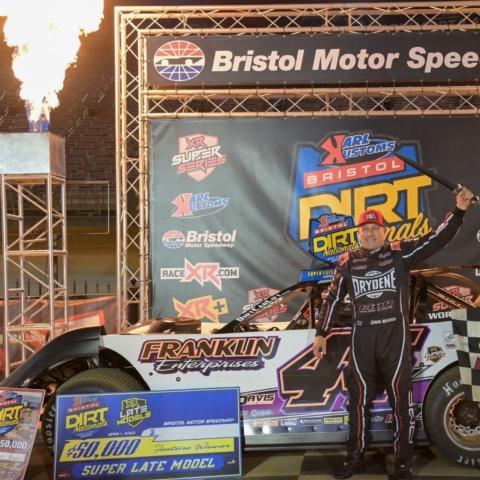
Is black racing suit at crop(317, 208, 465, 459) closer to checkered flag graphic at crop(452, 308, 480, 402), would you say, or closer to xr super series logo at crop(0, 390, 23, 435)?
checkered flag graphic at crop(452, 308, 480, 402)

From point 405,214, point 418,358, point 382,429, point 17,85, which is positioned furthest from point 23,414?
point 17,85

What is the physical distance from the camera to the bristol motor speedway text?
7840mm

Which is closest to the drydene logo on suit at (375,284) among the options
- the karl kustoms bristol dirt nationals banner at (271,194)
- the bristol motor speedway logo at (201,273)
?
the karl kustoms bristol dirt nationals banner at (271,194)

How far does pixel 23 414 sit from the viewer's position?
4477 millimetres

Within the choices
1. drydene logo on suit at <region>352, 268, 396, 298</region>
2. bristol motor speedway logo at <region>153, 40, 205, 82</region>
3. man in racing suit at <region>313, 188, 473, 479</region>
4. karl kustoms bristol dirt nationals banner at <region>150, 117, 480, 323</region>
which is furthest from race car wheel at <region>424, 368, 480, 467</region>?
bristol motor speedway logo at <region>153, 40, 205, 82</region>

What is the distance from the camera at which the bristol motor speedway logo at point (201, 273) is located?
26.4 feet

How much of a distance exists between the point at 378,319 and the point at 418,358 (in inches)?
19.4

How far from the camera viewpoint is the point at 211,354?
474 centimetres

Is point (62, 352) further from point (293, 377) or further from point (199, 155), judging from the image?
point (199, 155)

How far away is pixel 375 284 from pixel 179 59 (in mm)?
4504

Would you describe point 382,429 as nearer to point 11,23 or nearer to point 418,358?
point 418,358

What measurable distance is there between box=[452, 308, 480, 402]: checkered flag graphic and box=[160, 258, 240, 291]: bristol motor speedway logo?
153 inches

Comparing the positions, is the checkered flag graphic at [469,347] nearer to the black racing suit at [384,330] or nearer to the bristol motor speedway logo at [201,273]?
the black racing suit at [384,330]

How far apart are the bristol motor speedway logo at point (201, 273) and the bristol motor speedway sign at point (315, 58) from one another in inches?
87.9
